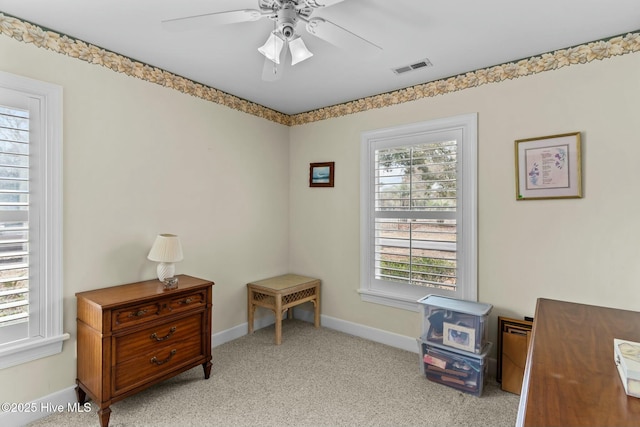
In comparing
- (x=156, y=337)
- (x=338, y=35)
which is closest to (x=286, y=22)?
(x=338, y=35)

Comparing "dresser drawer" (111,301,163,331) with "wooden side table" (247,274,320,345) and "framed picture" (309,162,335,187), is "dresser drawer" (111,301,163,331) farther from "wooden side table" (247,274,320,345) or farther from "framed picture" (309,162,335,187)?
"framed picture" (309,162,335,187)

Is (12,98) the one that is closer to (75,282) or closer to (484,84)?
(75,282)

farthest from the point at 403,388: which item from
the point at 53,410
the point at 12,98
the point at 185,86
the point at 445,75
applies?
the point at 12,98

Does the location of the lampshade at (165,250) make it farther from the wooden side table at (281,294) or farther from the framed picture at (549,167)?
the framed picture at (549,167)

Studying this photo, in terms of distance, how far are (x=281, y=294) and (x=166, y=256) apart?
121 cm

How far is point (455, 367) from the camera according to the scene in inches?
97.3

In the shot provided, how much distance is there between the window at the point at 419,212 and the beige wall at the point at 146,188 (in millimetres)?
1196

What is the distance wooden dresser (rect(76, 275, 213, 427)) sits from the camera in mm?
2008

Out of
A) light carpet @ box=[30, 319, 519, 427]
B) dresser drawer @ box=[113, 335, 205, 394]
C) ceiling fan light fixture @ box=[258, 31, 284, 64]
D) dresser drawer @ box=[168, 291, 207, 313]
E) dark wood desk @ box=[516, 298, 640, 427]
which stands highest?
ceiling fan light fixture @ box=[258, 31, 284, 64]

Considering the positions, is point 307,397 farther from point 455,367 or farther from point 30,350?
point 30,350

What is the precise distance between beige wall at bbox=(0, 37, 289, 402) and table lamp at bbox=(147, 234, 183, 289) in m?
0.28

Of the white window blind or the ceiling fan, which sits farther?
the white window blind

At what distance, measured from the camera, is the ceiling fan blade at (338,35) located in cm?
167

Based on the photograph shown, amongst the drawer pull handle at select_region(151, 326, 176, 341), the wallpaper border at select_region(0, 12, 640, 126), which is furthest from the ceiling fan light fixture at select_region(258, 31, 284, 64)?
the drawer pull handle at select_region(151, 326, 176, 341)
